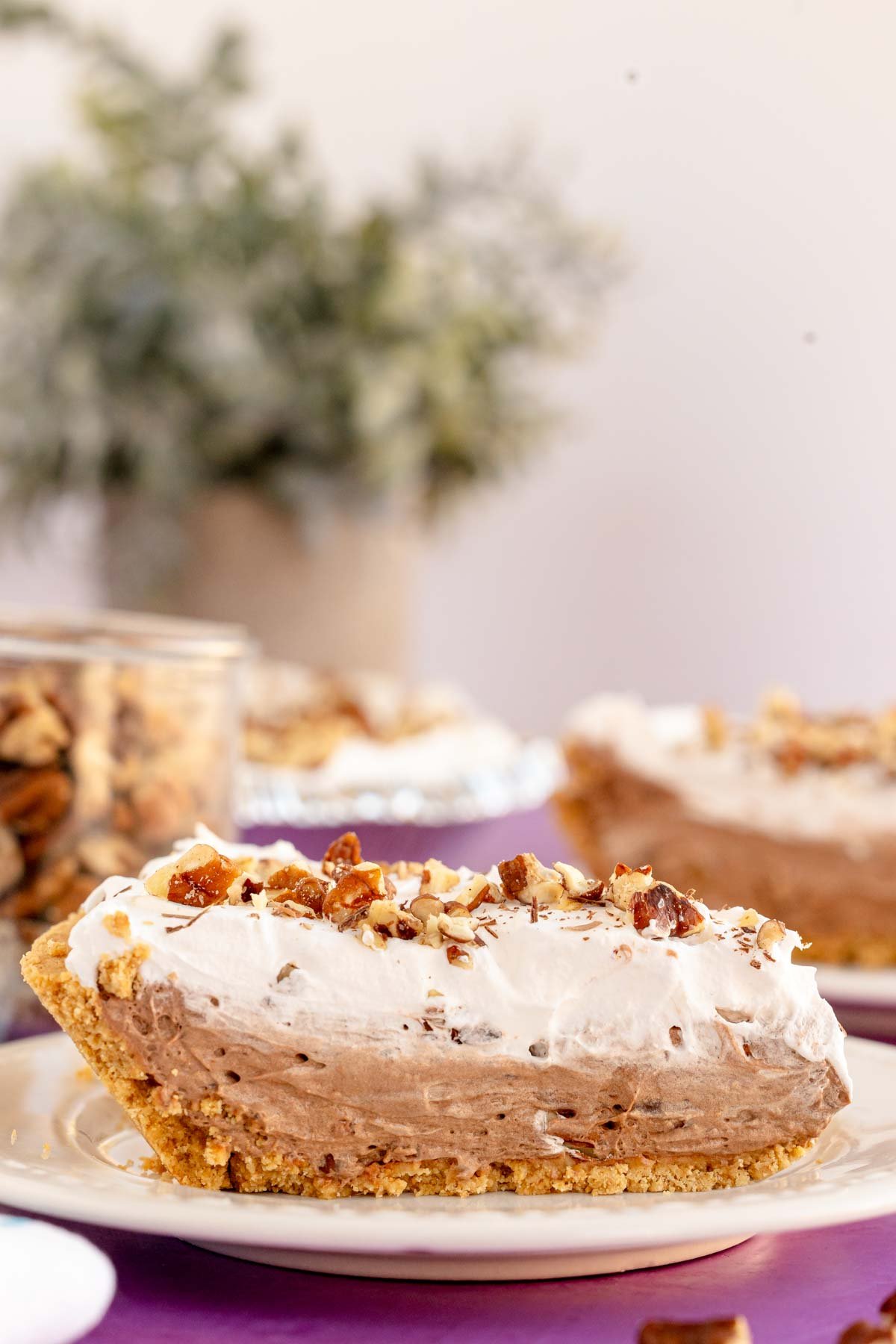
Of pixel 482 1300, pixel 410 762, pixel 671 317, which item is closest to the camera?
pixel 482 1300

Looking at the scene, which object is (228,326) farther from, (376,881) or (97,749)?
(376,881)

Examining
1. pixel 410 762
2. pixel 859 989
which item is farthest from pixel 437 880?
pixel 410 762

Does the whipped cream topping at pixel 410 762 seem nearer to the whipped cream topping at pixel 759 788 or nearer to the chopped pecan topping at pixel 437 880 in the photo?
the whipped cream topping at pixel 759 788

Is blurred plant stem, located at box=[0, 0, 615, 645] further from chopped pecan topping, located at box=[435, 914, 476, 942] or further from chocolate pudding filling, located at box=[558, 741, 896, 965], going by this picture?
chopped pecan topping, located at box=[435, 914, 476, 942]

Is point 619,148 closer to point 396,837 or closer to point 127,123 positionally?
point 127,123

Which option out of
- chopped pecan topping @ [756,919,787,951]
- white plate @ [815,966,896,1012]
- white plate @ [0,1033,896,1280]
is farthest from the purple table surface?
white plate @ [815,966,896,1012]
